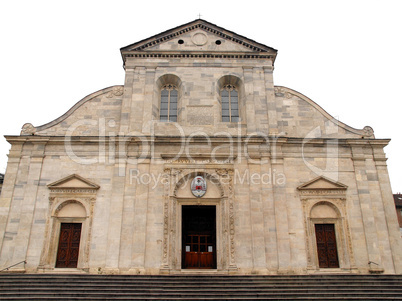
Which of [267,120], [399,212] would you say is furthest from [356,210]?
[399,212]

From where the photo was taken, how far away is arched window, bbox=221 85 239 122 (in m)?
20.4

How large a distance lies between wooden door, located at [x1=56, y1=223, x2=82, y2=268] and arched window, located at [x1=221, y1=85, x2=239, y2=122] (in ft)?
33.0

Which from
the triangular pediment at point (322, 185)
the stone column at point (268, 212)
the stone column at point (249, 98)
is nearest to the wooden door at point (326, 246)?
the triangular pediment at point (322, 185)

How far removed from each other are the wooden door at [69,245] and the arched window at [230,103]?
10070 millimetres

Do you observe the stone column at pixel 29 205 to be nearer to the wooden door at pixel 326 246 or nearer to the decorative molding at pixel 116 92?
the decorative molding at pixel 116 92

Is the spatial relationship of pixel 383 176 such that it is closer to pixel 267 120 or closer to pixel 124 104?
pixel 267 120

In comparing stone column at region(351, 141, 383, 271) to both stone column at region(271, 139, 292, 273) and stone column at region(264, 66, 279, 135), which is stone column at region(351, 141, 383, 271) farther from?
stone column at region(264, 66, 279, 135)

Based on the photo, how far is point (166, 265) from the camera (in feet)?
54.7

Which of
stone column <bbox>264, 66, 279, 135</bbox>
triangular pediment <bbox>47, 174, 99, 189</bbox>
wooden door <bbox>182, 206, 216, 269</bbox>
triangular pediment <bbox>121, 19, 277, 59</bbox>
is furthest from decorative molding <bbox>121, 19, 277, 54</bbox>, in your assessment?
wooden door <bbox>182, 206, 216, 269</bbox>

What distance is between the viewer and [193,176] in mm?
18625

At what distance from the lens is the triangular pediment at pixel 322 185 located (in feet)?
60.2

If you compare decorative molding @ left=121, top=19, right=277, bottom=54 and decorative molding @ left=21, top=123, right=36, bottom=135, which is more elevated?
decorative molding @ left=121, top=19, right=277, bottom=54

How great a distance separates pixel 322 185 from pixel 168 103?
32.4 feet

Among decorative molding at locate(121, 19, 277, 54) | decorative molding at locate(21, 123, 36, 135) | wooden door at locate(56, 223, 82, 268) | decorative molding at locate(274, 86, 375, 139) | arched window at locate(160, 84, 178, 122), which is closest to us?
wooden door at locate(56, 223, 82, 268)
